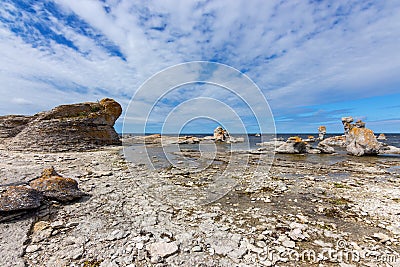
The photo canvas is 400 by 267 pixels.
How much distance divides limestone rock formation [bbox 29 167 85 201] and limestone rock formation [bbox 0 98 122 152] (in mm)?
15926

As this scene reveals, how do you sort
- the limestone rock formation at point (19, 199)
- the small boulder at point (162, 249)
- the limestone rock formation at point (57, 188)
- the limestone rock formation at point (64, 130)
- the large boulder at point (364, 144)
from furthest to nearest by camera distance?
the large boulder at point (364, 144), the limestone rock formation at point (64, 130), the limestone rock formation at point (57, 188), the limestone rock formation at point (19, 199), the small boulder at point (162, 249)

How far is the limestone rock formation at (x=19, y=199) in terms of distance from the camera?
4.61 m

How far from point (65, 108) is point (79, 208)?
21824mm

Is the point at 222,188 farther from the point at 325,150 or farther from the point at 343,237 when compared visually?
the point at 325,150

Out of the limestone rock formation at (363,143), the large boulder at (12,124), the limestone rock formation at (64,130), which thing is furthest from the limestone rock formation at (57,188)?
the limestone rock formation at (363,143)

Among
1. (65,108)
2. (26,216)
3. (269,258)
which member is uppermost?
(65,108)

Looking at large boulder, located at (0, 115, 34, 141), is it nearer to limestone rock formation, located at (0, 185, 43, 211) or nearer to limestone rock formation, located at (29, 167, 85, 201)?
limestone rock formation, located at (29, 167, 85, 201)

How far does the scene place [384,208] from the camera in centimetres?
602

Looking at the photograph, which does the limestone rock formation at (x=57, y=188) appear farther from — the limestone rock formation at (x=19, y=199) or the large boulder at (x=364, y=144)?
the large boulder at (x=364, y=144)

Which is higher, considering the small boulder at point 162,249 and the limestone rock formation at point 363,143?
the limestone rock formation at point 363,143

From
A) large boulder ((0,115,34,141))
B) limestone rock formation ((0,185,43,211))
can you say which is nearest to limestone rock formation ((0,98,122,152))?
large boulder ((0,115,34,141))

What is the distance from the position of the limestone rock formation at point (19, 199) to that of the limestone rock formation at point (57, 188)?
1.61 ft

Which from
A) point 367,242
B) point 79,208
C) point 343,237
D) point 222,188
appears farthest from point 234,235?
point 79,208

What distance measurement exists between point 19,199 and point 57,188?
3.69 feet
